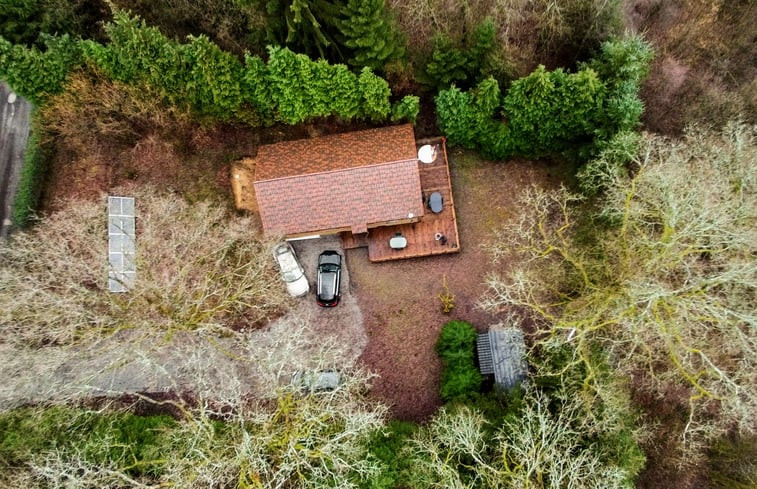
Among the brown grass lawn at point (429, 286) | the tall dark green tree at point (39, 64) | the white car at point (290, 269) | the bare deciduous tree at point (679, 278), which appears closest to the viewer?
the bare deciduous tree at point (679, 278)

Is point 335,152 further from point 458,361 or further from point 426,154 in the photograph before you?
point 458,361

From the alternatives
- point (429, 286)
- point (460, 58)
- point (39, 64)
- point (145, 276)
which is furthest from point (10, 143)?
point (460, 58)

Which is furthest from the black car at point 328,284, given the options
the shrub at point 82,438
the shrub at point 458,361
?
the shrub at point 82,438

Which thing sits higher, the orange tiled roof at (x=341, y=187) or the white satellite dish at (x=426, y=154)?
the white satellite dish at (x=426, y=154)

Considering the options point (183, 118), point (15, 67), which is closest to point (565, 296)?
point (183, 118)

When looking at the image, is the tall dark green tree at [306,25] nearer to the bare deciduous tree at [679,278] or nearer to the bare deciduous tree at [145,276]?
the bare deciduous tree at [145,276]

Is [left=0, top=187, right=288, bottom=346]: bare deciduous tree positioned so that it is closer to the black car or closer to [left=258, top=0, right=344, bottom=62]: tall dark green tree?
the black car
